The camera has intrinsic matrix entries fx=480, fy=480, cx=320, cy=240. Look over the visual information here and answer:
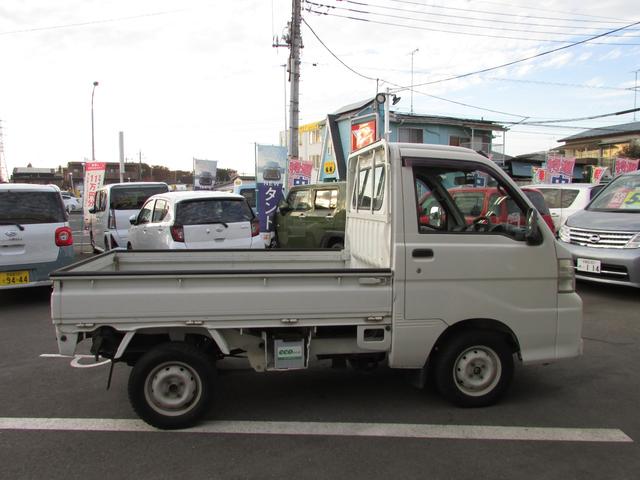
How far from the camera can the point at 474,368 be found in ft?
12.1

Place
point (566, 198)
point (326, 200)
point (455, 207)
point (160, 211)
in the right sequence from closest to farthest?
point (455, 207), point (160, 211), point (326, 200), point (566, 198)

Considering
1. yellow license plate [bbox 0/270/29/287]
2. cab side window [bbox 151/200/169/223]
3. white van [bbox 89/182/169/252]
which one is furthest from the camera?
white van [bbox 89/182/169/252]

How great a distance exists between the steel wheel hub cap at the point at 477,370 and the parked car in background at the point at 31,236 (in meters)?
6.10

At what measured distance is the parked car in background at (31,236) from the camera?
680 cm

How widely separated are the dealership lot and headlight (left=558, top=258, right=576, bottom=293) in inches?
37.8

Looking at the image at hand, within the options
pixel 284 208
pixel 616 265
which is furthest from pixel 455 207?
pixel 284 208

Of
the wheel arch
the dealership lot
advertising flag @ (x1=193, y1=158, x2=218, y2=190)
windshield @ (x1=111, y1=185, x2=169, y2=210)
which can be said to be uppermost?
advertising flag @ (x1=193, y1=158, x2=218, y2=190)

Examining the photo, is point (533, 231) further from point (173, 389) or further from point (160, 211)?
point (160, 211)

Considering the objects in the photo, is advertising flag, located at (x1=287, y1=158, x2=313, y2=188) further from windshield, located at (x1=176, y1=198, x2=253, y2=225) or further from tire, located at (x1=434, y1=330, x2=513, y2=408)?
tire, located at (x1=434, y1=330, x2=513, y2=408)

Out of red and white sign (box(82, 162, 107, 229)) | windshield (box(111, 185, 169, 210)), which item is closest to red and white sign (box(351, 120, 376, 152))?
windshield (box(111, 185, 169, 210))

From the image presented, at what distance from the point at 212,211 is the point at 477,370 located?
5359 mm

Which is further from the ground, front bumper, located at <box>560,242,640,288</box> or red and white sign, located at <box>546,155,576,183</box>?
red and white sign, located at <box>546,155,576,183</box>

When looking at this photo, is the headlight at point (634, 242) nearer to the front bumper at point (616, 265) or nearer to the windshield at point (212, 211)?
the front bumper at point (616, 265)

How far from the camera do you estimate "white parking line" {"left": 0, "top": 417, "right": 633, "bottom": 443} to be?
3.32 metres
